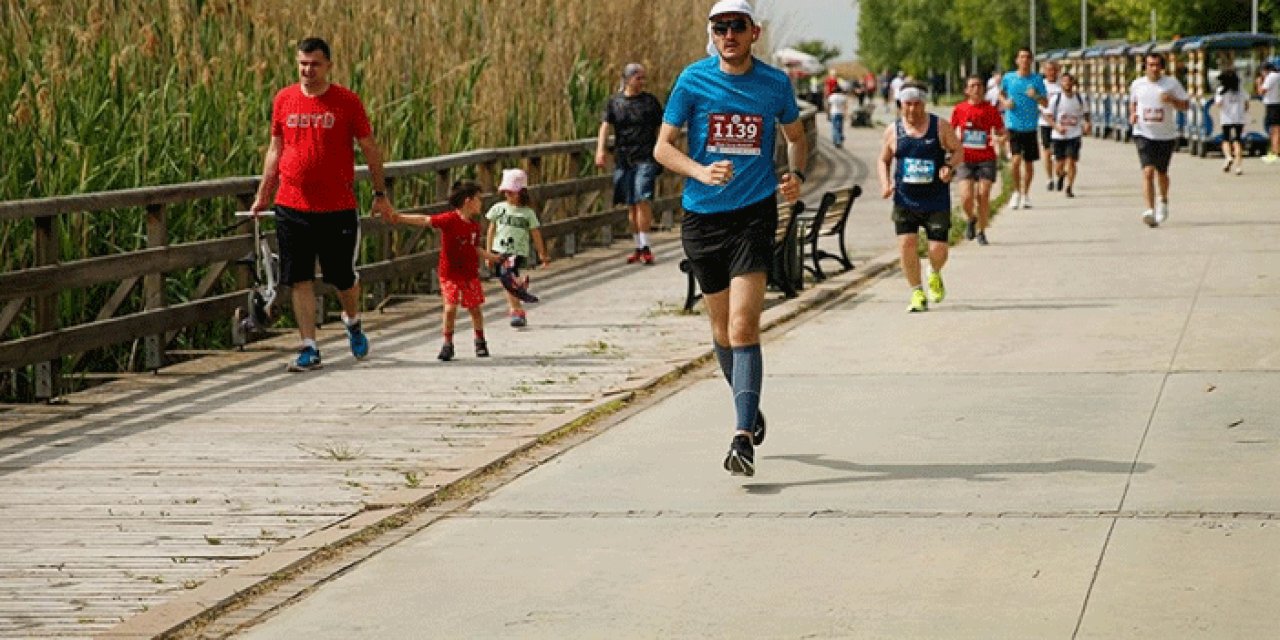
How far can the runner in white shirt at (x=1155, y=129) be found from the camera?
969 inches

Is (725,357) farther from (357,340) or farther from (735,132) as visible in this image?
(357,340)

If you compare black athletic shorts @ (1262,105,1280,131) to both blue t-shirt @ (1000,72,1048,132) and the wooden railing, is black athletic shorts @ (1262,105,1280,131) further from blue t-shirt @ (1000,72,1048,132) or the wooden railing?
the wooden railing

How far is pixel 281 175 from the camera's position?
13703 millimetres

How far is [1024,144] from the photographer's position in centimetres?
2875

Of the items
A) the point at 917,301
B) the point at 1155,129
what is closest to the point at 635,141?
the point at 1155,129

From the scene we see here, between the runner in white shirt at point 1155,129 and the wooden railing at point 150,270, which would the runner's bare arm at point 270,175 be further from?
the runner in white shirt at point 1155,129

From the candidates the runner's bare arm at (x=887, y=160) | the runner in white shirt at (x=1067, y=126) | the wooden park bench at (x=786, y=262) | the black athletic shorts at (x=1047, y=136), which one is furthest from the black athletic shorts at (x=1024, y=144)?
the runner's bare arm at (x=887, y=160)

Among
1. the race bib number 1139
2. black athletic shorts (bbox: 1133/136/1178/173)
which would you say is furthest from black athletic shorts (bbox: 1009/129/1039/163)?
the race bib number 1139

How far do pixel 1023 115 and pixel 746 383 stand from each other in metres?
19.7

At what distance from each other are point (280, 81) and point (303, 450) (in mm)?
7748

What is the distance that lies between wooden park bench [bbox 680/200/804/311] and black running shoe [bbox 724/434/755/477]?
24.3ft

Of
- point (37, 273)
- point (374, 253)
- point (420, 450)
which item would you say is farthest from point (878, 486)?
point (374, 253)

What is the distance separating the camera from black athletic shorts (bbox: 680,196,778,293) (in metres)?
9.82

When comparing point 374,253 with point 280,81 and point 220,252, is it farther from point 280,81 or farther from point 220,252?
point 220,252
